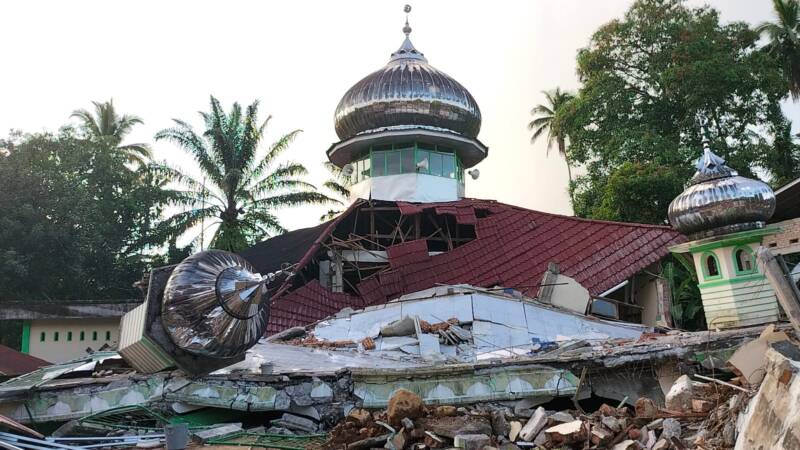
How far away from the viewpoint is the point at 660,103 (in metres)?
27.7

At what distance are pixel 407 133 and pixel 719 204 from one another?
10879 millimetres

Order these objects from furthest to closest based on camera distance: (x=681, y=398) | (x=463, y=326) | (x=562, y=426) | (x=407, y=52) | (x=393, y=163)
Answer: (x=407, y=52), (x=393, y=163), (x=463, y=326), (x=681, y=398), (x=562, y=426)

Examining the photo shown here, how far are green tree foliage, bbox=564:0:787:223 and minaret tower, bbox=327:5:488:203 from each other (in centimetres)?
544

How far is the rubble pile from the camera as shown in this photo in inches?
254

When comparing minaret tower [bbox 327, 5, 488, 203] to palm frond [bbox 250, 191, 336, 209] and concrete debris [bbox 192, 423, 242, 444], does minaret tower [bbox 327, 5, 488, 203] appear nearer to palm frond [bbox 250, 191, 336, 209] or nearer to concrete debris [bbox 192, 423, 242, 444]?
palm frond [bbox 250, 191, 336, 209]

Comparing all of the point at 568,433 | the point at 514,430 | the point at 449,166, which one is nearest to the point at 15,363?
the point at 449,166

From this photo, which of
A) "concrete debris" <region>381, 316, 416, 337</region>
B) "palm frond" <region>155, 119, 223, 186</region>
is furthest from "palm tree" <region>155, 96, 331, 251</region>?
"concrete debris" <region>381, 316, 416, 337</region>

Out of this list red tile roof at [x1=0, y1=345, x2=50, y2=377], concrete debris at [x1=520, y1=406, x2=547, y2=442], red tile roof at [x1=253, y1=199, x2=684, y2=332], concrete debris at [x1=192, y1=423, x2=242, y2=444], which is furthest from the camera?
red tile roof at [x1=0, y1=345, x2=50, y2=377]

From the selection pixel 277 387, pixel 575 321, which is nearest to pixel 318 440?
pixel 277 387

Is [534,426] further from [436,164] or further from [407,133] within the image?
[436,164]

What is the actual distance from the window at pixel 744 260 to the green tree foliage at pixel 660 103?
949 cm

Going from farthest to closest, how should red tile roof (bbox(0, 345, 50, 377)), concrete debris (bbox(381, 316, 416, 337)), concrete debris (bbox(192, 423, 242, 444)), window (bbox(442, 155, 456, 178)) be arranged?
window (bbox(442, 155, 456, 178)), red tile roof (bbox(0, 345, 50, 377)), concrete debris (bbox(381, 316, 416, 337)), concrete debris (bbox(192, 423, 242, 444))

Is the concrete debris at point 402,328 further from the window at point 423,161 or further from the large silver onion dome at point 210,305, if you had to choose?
the window at point 423,161

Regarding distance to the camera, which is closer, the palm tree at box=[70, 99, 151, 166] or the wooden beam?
the wooden beam
